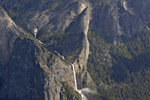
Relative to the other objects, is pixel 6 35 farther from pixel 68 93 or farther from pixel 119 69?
pixel 119 69

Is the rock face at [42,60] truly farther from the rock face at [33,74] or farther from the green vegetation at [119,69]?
the green vegetation at [119,69]

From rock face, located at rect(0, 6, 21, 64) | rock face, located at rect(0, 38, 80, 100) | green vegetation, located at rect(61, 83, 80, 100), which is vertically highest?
rock face, located at rect(0, 6, 21, 64)

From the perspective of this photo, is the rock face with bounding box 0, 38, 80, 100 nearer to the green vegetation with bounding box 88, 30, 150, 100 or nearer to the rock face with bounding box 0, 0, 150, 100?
the rock face with bounding box 0, 0, 150, 100

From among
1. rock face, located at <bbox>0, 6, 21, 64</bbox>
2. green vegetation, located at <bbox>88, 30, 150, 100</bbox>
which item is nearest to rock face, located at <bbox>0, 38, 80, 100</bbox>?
rock face, located at <bbox>0, 6, 21, 64</bbox>

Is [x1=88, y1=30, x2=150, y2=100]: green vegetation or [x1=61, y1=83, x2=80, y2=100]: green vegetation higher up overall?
[x1=88, y1=30, x2=150, y2=100]: green vegetation

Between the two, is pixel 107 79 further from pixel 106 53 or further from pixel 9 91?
pixel 9 91

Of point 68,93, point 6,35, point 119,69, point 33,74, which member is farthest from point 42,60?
point 119,69

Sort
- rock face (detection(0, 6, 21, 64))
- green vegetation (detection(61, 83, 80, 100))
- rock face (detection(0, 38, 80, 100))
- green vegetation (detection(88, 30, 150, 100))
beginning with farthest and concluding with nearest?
green vegetation (detection(88, 30, 150, 100)) < rock face (detection(0, 6, 21, 64)) < green vegetation (detection(61, 83, 80, 100)) < rock face (detection(0, 38, 80, 100))

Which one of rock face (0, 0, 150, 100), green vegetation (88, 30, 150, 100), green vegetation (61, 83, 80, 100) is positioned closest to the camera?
rock face (0, 0, 150, 100)

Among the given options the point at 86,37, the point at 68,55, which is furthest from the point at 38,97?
the point at 86,37
